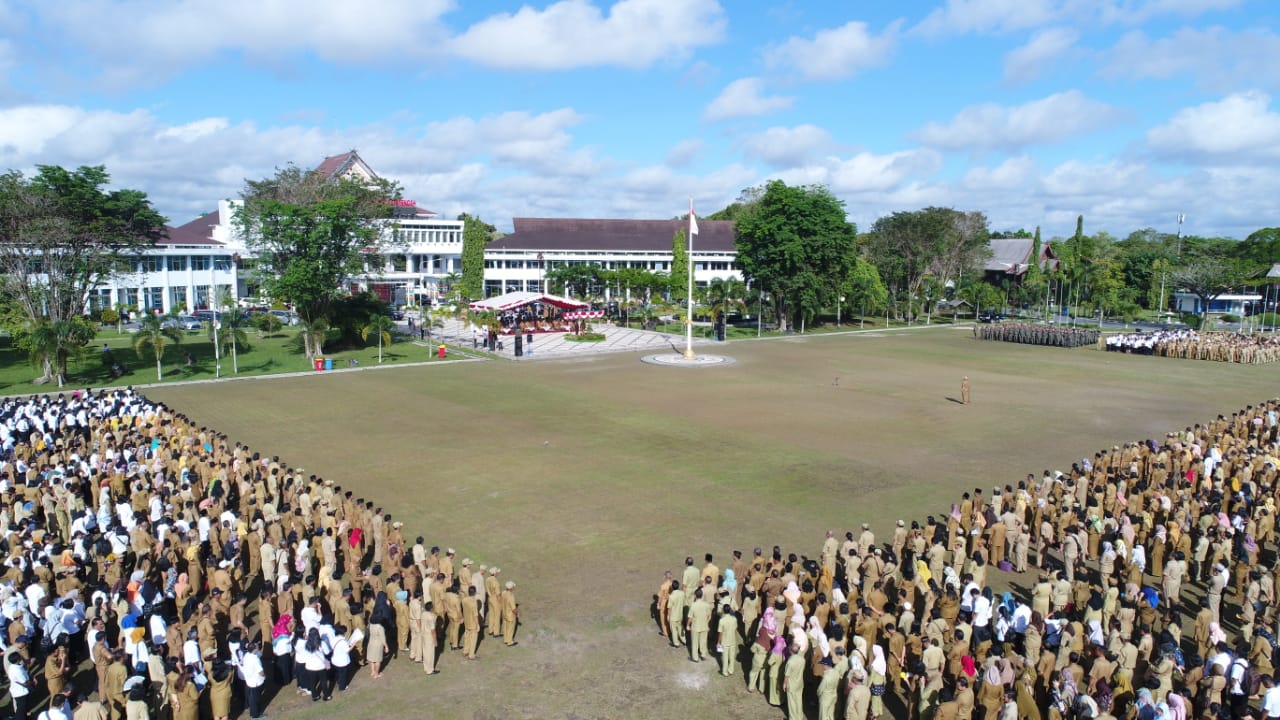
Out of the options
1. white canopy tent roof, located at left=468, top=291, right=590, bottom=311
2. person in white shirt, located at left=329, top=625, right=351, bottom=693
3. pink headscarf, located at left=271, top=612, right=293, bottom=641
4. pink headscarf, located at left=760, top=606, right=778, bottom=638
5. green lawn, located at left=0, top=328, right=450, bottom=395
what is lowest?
person in white shirt, located at left=329, top=625, right=351, bottom=693

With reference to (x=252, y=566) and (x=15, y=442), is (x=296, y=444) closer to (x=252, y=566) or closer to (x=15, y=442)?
(x=15, y=442)

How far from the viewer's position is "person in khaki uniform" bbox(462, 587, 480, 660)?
10.4 meters

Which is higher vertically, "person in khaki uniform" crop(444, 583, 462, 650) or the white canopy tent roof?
the white canopy tent roof

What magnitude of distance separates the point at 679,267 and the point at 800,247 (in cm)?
2500

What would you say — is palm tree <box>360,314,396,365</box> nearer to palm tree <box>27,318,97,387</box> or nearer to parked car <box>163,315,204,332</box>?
palm tree <box>27,318,97,387</box>

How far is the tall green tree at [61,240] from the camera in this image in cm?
3141

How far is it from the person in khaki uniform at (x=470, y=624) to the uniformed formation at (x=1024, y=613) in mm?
2521

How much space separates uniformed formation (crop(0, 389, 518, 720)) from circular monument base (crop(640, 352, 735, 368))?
24465 millimetres

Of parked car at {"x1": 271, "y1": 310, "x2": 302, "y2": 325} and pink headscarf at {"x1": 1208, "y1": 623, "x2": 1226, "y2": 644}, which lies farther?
parked car at {"x1": 271, "y1": 310, "x2": 302, "y2": 325}

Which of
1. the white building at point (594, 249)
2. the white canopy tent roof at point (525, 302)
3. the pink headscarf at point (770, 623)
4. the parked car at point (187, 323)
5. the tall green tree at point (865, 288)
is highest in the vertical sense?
the white building at point (594, 249)

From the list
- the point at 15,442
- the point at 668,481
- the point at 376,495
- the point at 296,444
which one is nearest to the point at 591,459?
the point at 668,481

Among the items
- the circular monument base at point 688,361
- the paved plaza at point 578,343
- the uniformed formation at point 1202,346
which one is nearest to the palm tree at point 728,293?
the paved plaza at point 578,343

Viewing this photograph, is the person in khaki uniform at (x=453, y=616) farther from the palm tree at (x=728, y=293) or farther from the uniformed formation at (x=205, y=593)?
the palm tree at (x=728, y=293)

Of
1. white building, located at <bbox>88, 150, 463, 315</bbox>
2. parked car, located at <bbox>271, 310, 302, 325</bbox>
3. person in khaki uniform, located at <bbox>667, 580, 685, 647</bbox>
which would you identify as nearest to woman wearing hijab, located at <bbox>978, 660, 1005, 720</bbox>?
person in khaki uniform, located at <bbox>667, 580, 685, 647</bbox>
